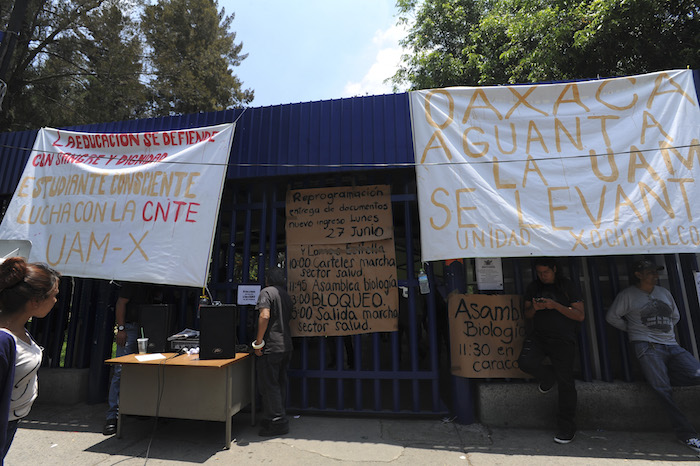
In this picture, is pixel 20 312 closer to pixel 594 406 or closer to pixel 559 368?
pixel 559 368

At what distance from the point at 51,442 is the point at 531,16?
1288cm

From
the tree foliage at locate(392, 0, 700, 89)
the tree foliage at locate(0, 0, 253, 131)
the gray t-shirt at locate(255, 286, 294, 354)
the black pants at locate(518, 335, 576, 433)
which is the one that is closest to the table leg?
the gray t-shirt at locate(255, 286, 294, 354)

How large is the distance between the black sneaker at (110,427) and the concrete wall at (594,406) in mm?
4331

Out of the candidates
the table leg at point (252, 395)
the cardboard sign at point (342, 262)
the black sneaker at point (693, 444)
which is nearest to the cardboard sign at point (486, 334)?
the cardboard sign at point (342, 262)

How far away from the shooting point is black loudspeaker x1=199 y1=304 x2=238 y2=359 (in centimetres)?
397

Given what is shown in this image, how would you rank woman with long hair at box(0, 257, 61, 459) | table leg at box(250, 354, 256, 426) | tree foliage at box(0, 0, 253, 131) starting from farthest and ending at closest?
1. tree foliage at box(0, 0, 253, 131)
2. table leg at box(250, 354, 256, 426)
3. woman with long hair at box(0, 257, 61, 459)

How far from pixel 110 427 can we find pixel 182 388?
1128 mm

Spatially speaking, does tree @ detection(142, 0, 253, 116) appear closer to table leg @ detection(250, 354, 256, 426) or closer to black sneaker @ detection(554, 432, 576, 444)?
table leg @ detection(250, 354, 256, 426)

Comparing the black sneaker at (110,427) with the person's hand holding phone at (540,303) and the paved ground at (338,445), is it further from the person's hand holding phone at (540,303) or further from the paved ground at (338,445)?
the person's hand holding phone at (540,303)

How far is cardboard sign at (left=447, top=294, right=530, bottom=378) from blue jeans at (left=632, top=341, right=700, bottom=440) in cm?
122

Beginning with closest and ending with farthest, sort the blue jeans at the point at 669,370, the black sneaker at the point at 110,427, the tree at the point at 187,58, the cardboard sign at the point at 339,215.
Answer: the blue jeans at the point at 669,370 → the black sneaker at the point at 110,427 → the cardboard sign at the point at 339,215 → the tree at the point at 187,58

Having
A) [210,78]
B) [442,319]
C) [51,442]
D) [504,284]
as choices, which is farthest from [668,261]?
[210,78]

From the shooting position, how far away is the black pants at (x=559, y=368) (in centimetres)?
386

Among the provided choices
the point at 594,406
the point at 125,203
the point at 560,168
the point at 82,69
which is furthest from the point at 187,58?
the point at 594,406
